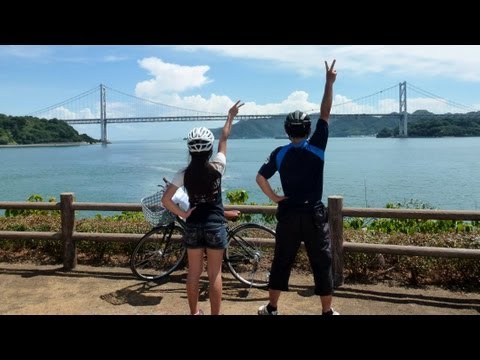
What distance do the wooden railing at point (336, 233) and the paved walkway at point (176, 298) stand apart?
38cm

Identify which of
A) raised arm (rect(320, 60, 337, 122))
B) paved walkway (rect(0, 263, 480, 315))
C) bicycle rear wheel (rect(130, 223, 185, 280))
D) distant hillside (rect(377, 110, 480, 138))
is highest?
distant hillside (rect(377, 110, 480, 138))

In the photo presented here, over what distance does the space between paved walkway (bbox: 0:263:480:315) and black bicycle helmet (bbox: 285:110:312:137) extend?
1.72 metres

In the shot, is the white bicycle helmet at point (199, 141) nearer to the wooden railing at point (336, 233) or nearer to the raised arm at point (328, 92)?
the raised arm at point (328, 92)

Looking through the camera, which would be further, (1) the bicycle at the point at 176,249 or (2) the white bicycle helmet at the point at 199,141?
(1) the bicycle at the point at 176,249

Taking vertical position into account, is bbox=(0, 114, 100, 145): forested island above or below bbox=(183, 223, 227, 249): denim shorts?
above

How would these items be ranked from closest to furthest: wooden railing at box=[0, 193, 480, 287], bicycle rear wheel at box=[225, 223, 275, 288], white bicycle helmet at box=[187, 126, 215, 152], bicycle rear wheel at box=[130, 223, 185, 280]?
white bicycle helmet at box=[187, 126, 215, 152] → wooden railing at box=[0, 193, 480, 287] → bicycle rear wheel at box=[225, 223, 275, 288] → bicycle rear wheel at box=[130, 223, 185, 280]

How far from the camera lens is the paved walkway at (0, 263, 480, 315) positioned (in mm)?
4512

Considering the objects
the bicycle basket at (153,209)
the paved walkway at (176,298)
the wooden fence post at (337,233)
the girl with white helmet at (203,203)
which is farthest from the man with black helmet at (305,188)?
the bicycle basket at (153,209)

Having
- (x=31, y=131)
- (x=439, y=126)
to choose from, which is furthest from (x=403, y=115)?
(x=31, y=131)

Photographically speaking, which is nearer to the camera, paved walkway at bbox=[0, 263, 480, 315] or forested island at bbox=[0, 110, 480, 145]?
paved walkway at bbox=[0, 263, 480, 315]

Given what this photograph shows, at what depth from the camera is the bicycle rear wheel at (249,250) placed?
5172 millimetres

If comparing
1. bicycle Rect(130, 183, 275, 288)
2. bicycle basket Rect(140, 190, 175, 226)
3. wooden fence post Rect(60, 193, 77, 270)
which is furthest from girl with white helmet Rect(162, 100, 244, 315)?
wooden fence post Rect(60, 193, 77, 270)

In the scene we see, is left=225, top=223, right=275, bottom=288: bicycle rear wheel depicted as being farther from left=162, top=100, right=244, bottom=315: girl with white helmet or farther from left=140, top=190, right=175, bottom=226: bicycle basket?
left=162, top=100, right=244, bottom=315: girl with white helmet

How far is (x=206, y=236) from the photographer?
371 centimetres
